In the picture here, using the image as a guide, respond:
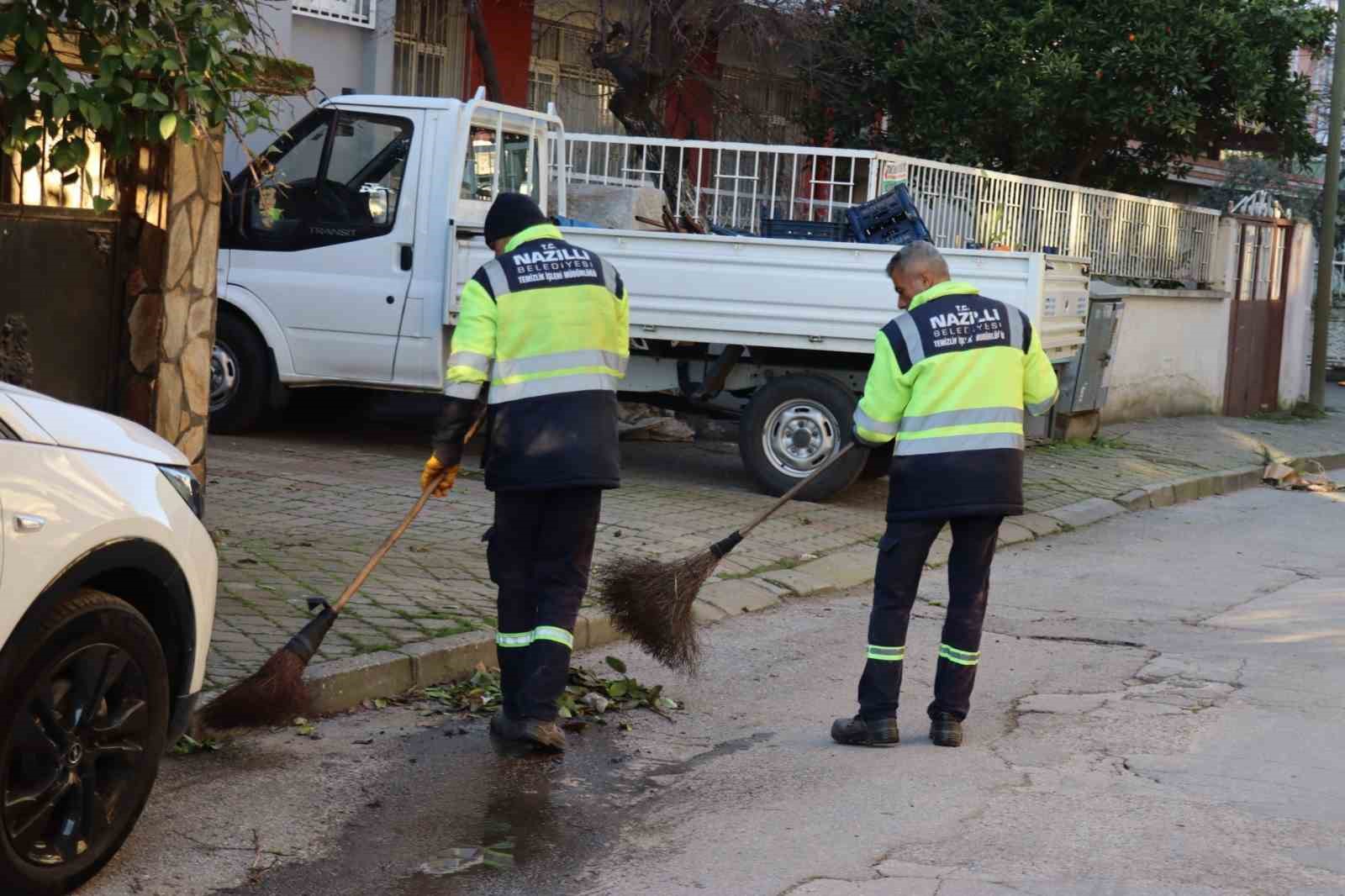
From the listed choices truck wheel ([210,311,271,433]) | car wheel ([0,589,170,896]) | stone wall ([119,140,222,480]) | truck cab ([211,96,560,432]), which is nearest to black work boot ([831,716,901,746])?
car wheel ([0,589,170,896])

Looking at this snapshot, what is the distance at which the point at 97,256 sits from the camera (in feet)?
23.9

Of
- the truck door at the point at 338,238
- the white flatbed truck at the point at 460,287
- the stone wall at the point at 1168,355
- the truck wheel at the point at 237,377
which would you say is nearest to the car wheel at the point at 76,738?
the white flatbed truck at the point at 460,287

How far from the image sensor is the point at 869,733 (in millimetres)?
5953

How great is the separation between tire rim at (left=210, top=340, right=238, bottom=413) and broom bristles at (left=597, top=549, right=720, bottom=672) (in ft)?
20.3

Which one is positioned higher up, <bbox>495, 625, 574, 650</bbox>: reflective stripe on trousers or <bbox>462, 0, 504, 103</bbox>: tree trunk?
<bbox>462, 0, 504, 103</bbox>: tree trunk

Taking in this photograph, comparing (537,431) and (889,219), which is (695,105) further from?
(537,431)

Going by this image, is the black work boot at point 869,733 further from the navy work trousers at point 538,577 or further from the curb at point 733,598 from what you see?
the curb at point 733,598

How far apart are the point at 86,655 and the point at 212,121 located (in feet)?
9.35

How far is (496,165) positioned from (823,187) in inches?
100.0

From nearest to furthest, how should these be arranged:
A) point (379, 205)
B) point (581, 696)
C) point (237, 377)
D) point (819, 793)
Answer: point (819, 793) → point (581, 696) → point (379, 205) → point (237, 377)

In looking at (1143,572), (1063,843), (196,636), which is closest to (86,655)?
(196,636)

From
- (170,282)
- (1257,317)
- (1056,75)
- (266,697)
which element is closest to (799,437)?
(170,282)

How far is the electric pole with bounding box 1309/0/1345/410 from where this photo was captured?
20.2 m

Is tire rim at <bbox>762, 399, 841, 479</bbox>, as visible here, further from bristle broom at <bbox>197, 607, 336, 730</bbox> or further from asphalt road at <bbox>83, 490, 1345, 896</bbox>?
bristle broom at <bbox>197, 607, 336, 730</bbox>
